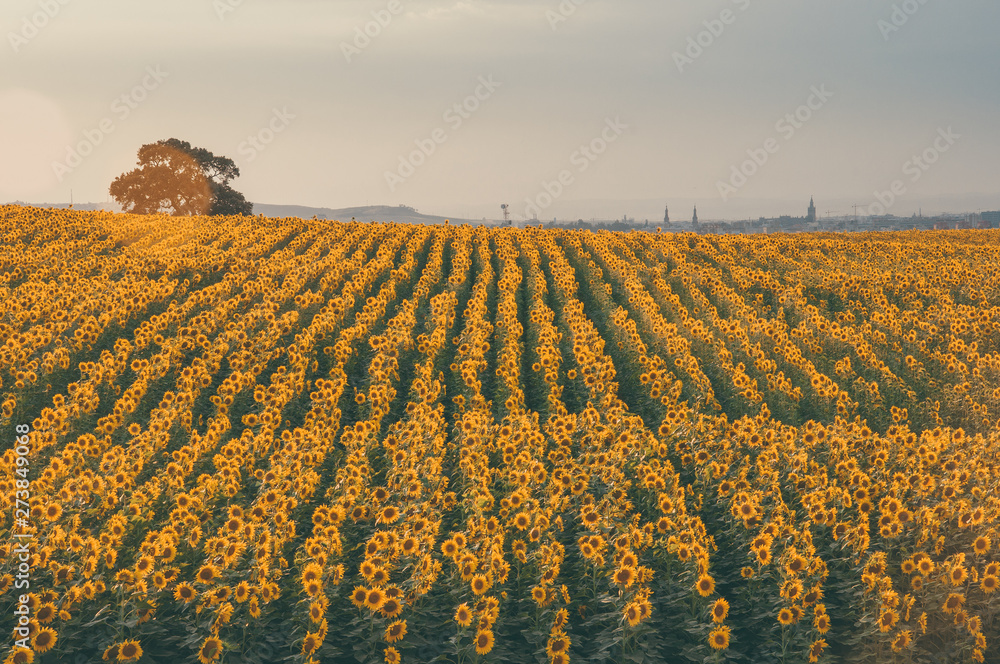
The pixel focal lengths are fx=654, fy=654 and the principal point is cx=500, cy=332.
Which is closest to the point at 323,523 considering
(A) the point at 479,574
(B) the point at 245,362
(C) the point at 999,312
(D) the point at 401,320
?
(A) the point at 479,574

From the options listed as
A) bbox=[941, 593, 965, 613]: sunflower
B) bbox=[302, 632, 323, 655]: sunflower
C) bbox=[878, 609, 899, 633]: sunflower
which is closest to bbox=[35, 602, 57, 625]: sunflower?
bbox=[302, 632, 323, 655]: sunflower

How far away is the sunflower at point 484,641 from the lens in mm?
5582

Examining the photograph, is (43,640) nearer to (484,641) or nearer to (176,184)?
(484,641)

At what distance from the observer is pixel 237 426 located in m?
12.1

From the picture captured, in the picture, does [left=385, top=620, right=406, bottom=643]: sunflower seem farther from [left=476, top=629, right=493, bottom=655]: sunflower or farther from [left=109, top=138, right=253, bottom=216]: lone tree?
[left=109, top=138, right=253, bottom=216]: lone tree

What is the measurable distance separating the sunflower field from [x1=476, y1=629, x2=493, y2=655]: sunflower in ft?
0.13

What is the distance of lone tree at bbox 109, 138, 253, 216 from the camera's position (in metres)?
56.0

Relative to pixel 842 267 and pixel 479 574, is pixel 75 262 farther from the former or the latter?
pixel 842 267

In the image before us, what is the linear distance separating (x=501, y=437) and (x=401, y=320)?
8.58 metres

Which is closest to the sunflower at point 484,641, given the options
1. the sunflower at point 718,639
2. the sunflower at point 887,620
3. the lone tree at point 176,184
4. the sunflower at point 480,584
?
the sunflower at point 480,584

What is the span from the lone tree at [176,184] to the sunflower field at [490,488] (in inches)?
1667

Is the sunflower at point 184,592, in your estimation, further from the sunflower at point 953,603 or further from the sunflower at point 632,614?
the sunflower at point 953,603

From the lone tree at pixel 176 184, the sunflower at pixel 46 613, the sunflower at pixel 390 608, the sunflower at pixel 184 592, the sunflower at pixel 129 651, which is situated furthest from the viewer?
the lone tree at pixel 176 184

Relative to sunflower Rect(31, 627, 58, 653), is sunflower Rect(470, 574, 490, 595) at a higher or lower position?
higher
